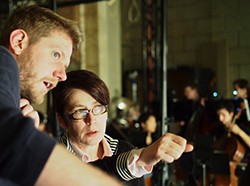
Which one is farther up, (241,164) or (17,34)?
(17,34)

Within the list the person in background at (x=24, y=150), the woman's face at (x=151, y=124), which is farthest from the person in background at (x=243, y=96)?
the person in background at (x=24, y=150)

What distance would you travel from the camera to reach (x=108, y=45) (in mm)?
8156

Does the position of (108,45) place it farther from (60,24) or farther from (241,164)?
(60,24)

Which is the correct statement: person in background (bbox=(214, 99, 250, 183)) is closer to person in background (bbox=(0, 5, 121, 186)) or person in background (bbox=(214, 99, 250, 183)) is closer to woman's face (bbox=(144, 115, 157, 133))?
woman's face (bbox=(144, 115, 157, 133))

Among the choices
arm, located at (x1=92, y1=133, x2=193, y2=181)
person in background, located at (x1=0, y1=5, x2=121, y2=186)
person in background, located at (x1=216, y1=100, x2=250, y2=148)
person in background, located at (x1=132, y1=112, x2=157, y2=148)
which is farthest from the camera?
person in background, located at (x1=216, y1=100, x2=250, y2=148)

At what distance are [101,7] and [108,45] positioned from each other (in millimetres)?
786

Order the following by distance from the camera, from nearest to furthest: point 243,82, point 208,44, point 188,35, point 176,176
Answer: point 243,82 → point 176,176 → point 208,44 → point 188,35

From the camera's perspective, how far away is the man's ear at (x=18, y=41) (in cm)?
96

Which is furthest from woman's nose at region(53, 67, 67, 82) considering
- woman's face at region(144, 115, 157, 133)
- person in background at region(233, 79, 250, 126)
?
woman's face at region(144, 115, 157, 133)

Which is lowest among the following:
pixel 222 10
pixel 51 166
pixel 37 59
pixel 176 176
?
pixel 176 176

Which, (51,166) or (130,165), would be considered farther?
(130,165)

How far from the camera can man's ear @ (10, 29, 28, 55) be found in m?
0.96

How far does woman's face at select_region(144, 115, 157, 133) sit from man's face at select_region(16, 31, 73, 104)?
2.39 meters

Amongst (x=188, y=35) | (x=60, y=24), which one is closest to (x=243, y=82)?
(x=60, y=24)
